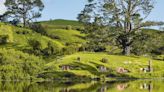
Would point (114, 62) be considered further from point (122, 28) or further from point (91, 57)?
point (122, 28)

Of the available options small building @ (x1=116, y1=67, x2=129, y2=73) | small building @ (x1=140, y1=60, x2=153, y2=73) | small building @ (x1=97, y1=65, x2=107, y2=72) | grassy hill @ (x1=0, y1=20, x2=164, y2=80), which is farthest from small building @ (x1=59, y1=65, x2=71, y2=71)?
small building @ (x1=140, y1=60, x2=153, y2=73)

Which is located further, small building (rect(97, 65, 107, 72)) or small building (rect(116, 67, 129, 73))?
small building (rect(116, 67, 129, 73))

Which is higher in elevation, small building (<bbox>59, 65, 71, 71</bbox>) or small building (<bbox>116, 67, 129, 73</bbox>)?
small building (<bbox>59, 65, 71, 71</bbox>)

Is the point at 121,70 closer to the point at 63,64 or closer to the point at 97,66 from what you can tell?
the point at 97,66

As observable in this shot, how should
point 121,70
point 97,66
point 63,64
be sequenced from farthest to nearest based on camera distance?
point 121,70, point 97,66, point 63,64

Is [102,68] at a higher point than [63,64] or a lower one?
lower

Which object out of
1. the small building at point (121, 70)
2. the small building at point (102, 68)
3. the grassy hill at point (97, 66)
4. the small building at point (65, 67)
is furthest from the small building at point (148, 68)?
the small building at point (65, 67)

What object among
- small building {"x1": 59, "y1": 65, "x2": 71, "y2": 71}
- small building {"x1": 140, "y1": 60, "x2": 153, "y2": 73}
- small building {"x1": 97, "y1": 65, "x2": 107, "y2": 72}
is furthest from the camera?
small building {"x1": 140, "y1": 60, "x2": 153, "y2": 73}

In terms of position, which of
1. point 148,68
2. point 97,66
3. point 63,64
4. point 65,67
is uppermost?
point 63,64

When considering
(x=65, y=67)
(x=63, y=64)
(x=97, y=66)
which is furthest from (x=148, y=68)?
(x=63, y=64)

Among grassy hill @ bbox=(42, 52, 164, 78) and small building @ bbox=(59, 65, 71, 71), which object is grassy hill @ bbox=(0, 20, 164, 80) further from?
small building @ bbox=(59, 65, 71, 71)

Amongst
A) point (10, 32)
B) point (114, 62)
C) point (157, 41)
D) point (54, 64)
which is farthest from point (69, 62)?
point (10, 32)

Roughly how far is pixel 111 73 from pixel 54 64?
10.5 metres

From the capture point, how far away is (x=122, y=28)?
11756 cm
